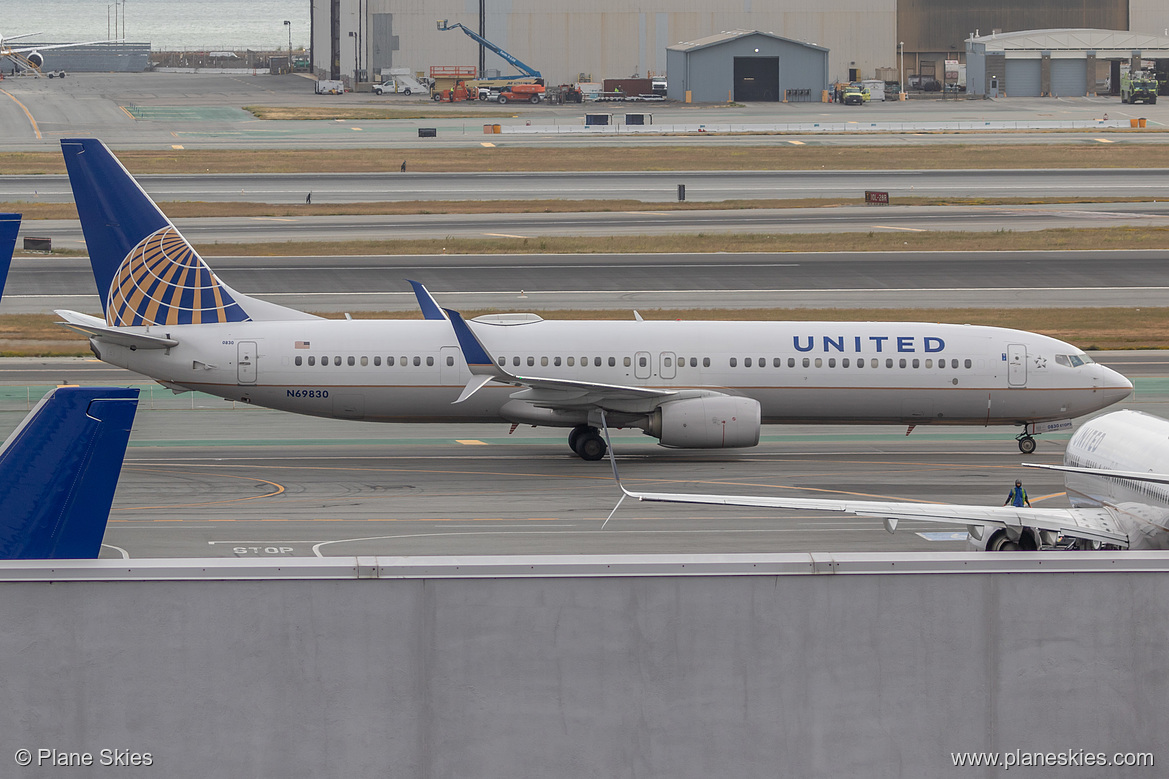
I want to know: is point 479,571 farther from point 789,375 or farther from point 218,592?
point 789,375

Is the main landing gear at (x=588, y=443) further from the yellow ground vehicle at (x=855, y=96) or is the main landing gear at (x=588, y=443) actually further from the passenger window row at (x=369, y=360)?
the yellow ground vehicle at (x=855, y=96)

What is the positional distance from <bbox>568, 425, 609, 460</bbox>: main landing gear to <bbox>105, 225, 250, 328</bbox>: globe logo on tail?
1051cm

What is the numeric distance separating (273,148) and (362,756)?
398 ft

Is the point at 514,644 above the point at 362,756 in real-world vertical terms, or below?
above

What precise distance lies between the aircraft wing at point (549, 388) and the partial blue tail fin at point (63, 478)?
79.8 feet

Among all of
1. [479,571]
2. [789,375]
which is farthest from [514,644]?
[789,375]

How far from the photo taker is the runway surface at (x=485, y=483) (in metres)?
29.6

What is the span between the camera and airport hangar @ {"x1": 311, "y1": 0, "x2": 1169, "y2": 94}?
186 m

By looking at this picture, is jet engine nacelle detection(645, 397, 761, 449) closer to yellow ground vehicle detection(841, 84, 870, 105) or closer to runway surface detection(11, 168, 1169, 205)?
runway surface detection(11, 168, 1169, 205)

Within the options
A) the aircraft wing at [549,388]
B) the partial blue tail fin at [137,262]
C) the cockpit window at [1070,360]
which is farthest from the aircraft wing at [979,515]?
the partial blue tail fin at [137,262]

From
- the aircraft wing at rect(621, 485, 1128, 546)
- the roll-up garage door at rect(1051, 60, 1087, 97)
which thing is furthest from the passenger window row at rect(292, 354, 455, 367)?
A: the roll-up garage door at rect(1051, 60, 1087, 97)

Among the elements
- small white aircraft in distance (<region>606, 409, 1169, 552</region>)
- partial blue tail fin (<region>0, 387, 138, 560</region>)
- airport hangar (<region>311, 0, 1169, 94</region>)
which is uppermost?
airport hangar (<region>311, 0, 1169, 94</region>)

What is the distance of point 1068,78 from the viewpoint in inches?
7185

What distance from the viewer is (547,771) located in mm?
11211
